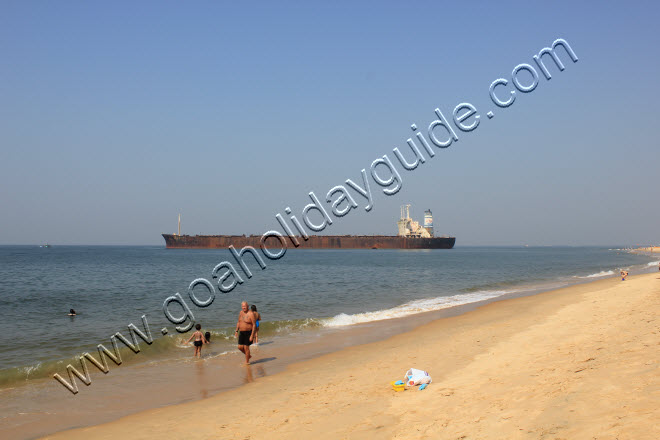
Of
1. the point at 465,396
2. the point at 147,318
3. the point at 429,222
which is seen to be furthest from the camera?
the point at 429,222

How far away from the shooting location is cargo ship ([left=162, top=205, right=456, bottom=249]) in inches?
5036

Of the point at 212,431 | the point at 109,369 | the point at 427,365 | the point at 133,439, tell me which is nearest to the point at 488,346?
the point at 427,365

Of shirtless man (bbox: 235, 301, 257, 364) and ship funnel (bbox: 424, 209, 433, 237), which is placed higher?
shirtless man (bbox: 235, 301, 257, 364)

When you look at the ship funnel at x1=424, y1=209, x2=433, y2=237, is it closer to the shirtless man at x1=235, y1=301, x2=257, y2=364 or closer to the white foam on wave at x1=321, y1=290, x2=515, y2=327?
the white foam on wave at x1=321, y1=290, x2=515, y2=327

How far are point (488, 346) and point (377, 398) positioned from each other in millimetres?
4077

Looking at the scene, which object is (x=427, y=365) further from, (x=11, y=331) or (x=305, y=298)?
(x=305, y=298)

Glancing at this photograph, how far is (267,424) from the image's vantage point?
20.1 feet

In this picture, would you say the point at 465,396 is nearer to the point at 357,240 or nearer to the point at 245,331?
the point at 245,331

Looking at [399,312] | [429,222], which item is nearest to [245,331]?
[399,312]

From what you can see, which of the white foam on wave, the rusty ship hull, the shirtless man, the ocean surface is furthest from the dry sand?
the rusty ship hull

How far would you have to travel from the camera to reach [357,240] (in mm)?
140375

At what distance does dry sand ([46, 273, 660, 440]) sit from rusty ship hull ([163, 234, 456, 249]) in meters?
114

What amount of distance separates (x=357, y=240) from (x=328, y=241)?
9.23 m

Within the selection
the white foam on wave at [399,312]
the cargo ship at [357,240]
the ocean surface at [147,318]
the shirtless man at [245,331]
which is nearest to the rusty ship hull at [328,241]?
the cargo ship at [357,240]
